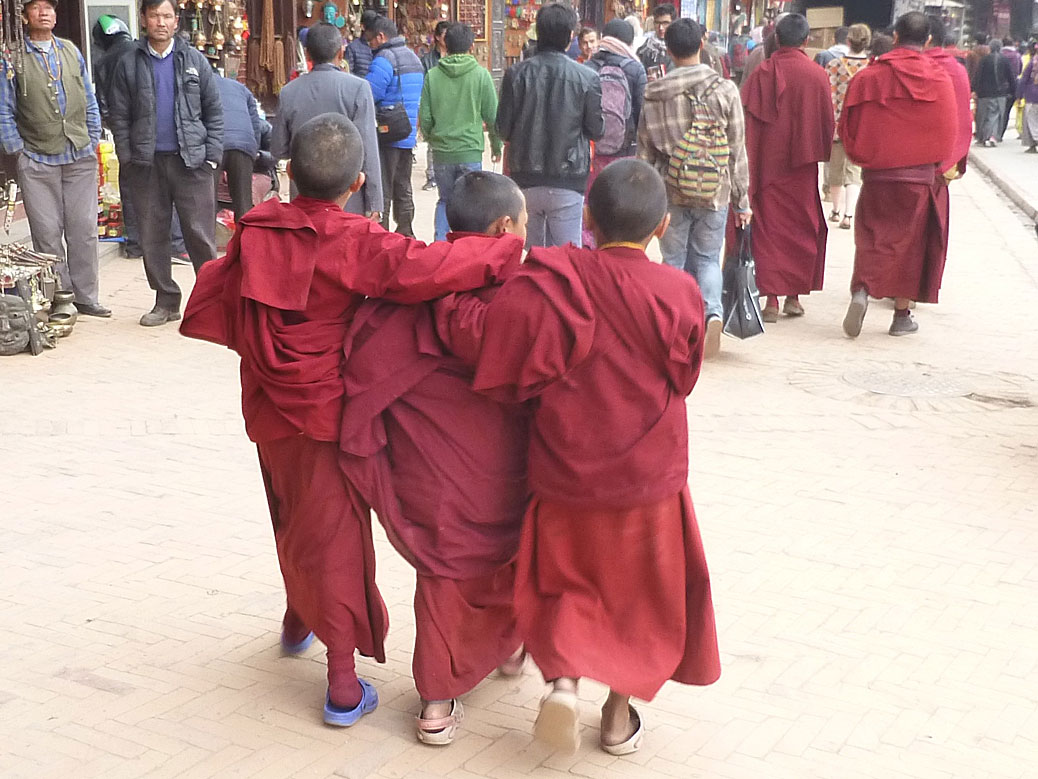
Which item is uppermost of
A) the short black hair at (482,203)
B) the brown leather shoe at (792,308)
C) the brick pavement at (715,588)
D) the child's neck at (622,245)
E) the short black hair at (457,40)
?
the short black hair at (457,40)

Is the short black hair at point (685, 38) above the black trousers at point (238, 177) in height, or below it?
above

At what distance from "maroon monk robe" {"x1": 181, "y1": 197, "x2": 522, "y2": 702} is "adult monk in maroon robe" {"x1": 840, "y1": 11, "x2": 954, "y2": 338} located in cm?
502

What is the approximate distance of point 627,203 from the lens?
10.4 ft

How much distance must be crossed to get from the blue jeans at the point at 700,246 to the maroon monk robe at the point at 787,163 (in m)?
1.00

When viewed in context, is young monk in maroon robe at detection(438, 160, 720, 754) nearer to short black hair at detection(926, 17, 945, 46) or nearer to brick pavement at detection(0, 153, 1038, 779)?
brick pavement at detection(0, 153, 1038, 779)

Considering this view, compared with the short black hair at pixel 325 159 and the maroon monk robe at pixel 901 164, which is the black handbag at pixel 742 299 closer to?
the maroon monk robe at pixel 901 164

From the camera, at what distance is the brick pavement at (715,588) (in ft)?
10.9

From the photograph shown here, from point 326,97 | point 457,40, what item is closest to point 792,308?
point 457,40

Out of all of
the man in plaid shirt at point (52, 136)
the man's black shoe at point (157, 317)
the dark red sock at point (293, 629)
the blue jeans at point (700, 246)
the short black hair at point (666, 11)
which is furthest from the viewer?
the short black hair at point (666, 11)

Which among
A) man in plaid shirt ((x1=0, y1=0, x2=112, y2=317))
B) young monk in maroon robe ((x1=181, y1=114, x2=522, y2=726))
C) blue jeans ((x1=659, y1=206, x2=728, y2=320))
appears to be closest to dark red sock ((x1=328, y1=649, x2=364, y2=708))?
young monk in maroon robe ((x1=181, y1=114, x2=522, y2=726))

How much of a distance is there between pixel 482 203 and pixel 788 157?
16.9 ft

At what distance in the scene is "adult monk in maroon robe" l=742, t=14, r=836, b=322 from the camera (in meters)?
7.89

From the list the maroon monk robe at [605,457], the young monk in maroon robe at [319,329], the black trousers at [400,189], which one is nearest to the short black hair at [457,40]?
the black trousers at [400,189]

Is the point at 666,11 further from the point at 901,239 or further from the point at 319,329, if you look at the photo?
the point at 319,329
